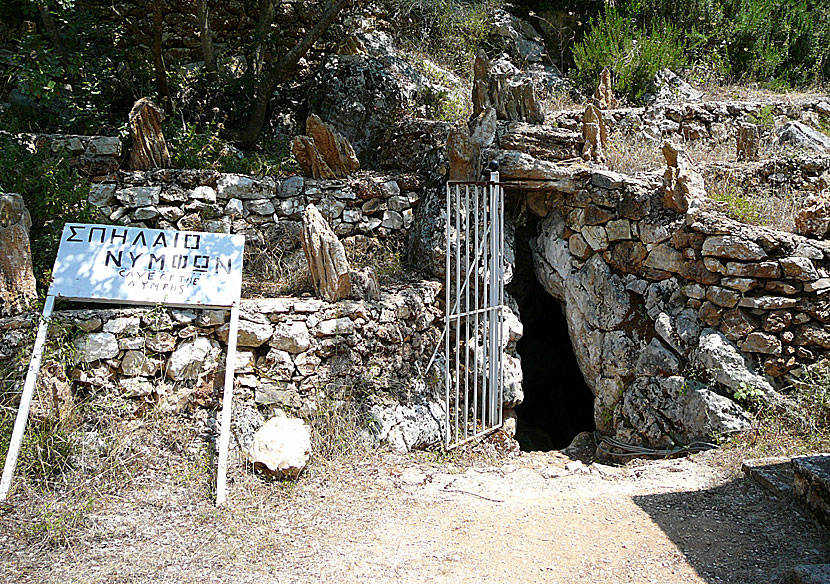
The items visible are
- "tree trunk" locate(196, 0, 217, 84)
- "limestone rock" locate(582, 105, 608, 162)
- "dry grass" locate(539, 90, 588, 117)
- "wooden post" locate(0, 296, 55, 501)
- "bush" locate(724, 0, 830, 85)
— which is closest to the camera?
"wooden post" locate(0, 296, 55, 501)

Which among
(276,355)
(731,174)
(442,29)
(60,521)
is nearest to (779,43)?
(731,174)

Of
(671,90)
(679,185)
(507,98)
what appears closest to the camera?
(679,185)

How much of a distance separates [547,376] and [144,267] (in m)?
5.40

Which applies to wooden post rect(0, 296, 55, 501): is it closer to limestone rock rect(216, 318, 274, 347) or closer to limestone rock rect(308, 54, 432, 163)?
limestone rock rect(216, 318, 274, 347)

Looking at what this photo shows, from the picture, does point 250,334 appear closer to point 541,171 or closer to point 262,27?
point 541,171

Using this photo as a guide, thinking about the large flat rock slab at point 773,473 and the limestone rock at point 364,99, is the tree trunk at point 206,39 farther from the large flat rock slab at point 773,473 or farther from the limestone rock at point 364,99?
the large flat rock slab at point 773,473

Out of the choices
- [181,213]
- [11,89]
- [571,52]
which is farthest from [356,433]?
[571,52]

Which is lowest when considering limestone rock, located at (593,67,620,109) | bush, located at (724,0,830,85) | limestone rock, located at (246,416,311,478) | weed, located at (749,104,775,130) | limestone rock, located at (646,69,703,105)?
limestone rock, located at (246,416,311,478)

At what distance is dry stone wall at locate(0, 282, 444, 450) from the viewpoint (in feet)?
13.2

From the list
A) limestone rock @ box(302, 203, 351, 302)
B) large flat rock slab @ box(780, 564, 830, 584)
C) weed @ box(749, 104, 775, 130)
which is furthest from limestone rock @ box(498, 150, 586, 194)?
large flat rock slab @ box(780, 564, 830, 584)

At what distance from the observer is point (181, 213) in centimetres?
542

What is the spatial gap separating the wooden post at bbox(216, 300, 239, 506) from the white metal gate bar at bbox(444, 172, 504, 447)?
1.72 m

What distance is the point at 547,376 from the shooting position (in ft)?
25.7

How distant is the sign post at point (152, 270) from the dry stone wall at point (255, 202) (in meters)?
1.30
